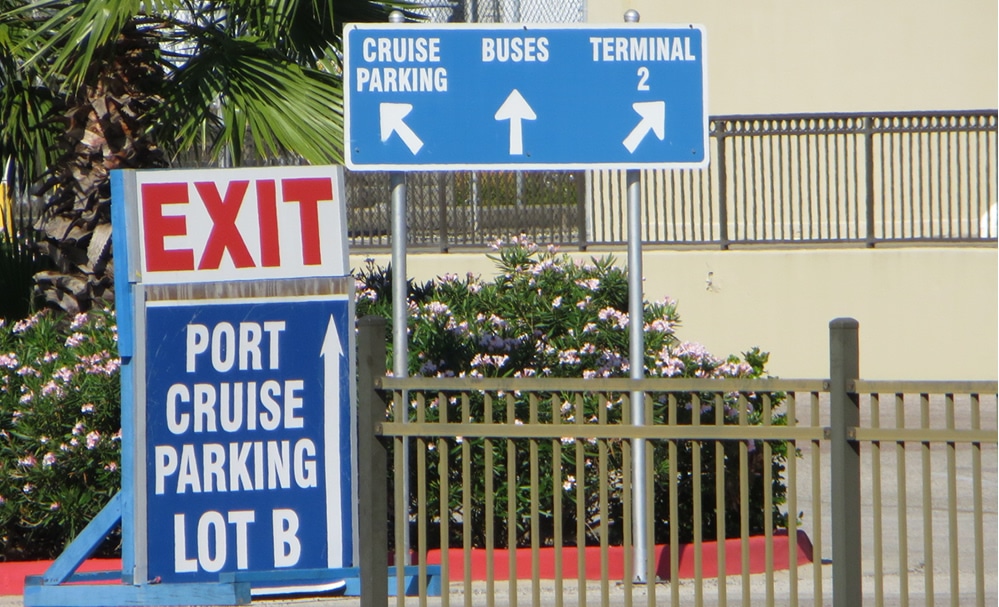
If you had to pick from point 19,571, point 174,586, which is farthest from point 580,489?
point 19,571

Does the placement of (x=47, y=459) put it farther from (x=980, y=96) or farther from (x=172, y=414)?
(x=980, y=96)

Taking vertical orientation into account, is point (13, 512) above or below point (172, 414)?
below

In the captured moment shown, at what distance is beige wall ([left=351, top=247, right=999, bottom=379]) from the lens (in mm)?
12406

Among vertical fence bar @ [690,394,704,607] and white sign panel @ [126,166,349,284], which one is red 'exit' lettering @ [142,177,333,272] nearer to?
white sign panel @ [126,166,349,284]

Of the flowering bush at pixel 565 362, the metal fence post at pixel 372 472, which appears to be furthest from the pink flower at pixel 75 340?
the metal fence post at pixel 372 472

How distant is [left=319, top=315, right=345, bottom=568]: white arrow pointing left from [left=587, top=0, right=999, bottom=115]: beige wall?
32.3 ft

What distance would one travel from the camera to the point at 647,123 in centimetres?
571

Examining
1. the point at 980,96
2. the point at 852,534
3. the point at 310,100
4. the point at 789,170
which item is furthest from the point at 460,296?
the point at 980,96

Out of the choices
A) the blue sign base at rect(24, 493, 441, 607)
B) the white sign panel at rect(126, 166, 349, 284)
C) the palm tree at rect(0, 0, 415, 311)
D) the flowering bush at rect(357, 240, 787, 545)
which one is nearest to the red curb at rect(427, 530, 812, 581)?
the flowering bush at rect(357, 240, 787, 545)

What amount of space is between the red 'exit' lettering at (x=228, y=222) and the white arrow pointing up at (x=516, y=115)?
38.3 inches

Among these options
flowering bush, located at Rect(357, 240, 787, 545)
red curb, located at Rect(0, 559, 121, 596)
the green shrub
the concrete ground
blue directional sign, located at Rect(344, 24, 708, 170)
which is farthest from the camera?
the green shrub

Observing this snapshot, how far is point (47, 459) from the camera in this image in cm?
610

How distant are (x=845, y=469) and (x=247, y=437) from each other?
2191 millimetres

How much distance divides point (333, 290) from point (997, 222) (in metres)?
8.79
